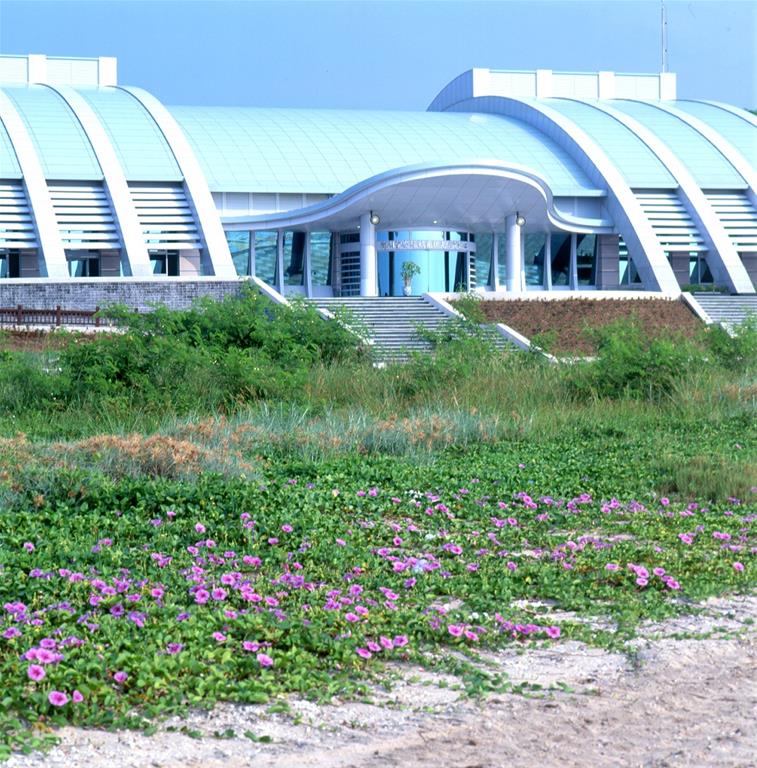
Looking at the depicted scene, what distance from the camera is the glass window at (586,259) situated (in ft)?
180

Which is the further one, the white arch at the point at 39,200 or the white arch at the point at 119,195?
the white arch at the point at 119,195

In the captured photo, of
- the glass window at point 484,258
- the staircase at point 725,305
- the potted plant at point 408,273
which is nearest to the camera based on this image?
the staircase at point 725,305

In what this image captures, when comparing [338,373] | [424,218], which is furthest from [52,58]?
[338,373]

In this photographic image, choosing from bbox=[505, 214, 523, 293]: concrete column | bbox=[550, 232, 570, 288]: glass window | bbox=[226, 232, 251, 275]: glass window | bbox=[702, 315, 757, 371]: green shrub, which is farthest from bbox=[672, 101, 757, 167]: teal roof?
bbox=[702, 315, 757, 371]: green shrub

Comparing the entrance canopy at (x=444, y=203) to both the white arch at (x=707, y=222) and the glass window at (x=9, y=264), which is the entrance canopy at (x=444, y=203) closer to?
the white arch at (x=707, y=222)

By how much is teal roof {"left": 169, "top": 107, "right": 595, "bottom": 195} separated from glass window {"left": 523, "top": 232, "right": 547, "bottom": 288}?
3219 millimetres

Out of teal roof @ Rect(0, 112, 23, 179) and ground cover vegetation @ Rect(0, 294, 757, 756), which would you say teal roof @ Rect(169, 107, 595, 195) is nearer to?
teal roof @ Rect(0, 112, 23, 179)

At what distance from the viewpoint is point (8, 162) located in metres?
47.4

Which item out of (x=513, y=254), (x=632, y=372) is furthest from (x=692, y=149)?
(x=632, y=372)

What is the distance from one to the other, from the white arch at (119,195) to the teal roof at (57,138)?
30 cm

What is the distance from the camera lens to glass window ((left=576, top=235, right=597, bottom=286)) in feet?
180

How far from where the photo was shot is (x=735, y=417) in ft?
50.4

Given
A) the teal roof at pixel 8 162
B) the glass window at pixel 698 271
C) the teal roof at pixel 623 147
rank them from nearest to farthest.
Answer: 1. the teal roof at pixel 8 162
2. the teal roof at pixel 623 147
3. the glass window at pixel 698 271

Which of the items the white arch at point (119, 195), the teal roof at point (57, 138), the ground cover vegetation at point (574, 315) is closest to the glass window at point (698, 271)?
the ground cover vegetation at point (574, 315)
